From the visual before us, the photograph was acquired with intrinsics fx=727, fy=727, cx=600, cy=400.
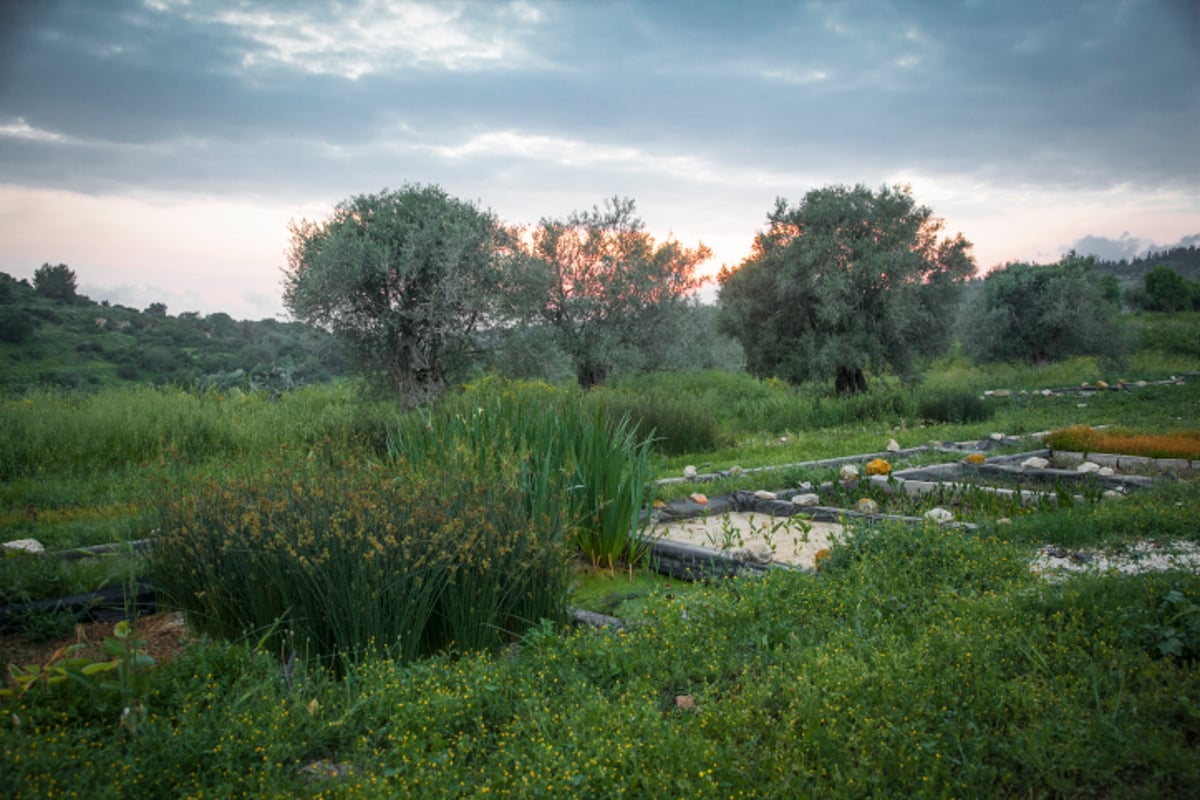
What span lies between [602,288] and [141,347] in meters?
10.1

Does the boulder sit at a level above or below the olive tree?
below

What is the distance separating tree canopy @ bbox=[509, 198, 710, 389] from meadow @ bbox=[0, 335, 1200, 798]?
10792 millimetres

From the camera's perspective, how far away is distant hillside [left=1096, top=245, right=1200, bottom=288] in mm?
36906

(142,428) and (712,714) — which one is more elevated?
(142,428)

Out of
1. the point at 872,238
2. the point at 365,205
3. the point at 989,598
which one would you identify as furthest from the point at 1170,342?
the point at 989,598

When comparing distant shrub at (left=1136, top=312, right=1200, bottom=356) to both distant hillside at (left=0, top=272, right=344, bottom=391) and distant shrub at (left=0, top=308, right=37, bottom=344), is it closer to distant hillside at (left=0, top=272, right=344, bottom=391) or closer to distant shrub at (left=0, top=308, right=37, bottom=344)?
distant hillside at (left=0, top=272, right=344, bottom=391)

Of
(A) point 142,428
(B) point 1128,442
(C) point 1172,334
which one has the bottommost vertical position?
(B) point 1128,442

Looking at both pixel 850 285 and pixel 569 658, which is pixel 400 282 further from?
pixel 569 658

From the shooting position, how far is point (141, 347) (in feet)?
51.3

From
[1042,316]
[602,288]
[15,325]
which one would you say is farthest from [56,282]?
[1042,316]

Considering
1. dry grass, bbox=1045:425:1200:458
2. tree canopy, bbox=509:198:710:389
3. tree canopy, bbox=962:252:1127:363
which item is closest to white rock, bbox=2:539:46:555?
dry grass, bbox=1045:425:1200:458

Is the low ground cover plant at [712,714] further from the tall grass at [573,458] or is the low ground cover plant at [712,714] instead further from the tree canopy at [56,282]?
the tree canopy at [56,282]

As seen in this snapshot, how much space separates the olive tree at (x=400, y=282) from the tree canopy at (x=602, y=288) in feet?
7.15

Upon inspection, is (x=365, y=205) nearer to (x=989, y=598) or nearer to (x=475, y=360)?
(x=475, y=360)
